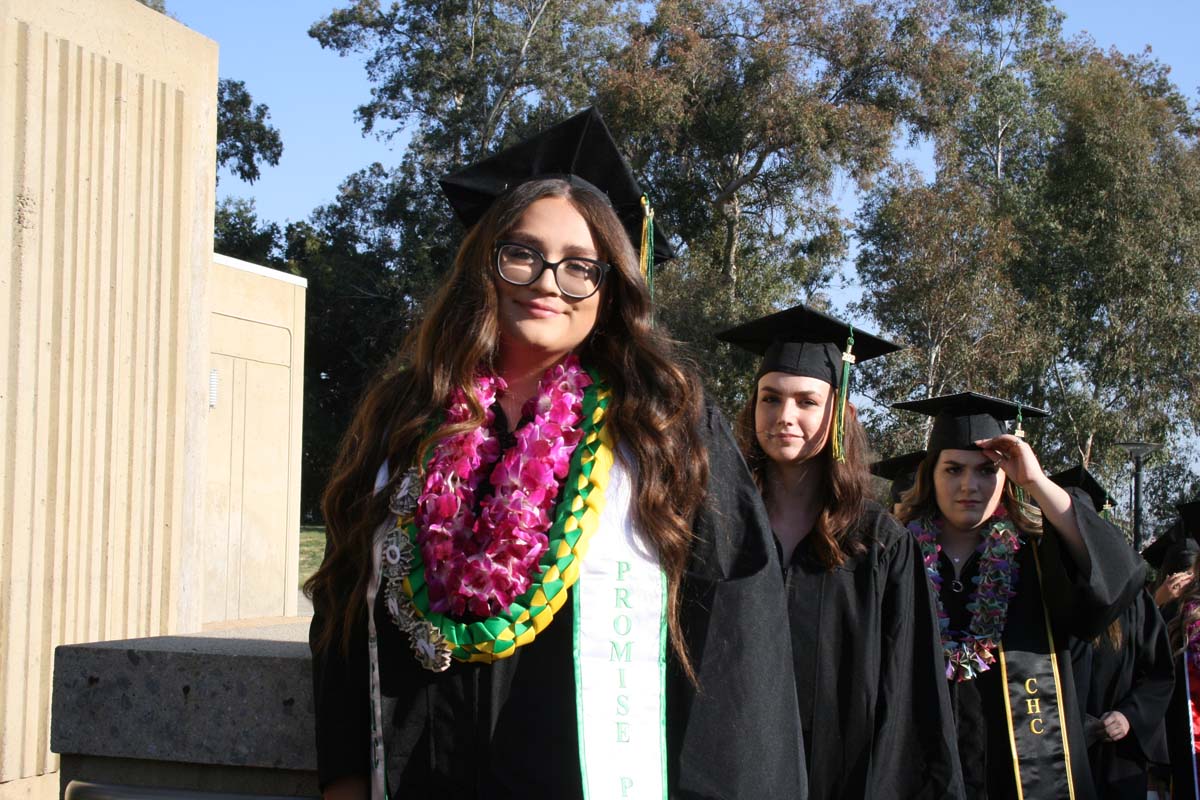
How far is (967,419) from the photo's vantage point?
457 centimetres

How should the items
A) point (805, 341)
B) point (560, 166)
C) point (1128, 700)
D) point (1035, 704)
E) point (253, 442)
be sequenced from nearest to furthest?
1. point (560, 166)
2. point (805, 341)
3. point (1035, 704)
4. point (1128, 700)
5. point (253, 442)

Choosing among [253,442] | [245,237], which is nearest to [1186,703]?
[253,442]

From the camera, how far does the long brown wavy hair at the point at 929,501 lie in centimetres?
442

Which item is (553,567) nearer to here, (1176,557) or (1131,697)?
(1131,697)

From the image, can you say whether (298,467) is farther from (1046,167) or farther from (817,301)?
(1046,167)

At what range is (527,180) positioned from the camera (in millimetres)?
2541

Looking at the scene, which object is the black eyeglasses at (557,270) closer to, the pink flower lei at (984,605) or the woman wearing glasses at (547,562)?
the woman wearing glasses at (547,562)

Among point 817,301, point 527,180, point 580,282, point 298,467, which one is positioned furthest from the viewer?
point 817,301

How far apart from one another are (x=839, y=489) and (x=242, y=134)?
3291cm

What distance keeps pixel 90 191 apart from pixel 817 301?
2024cm

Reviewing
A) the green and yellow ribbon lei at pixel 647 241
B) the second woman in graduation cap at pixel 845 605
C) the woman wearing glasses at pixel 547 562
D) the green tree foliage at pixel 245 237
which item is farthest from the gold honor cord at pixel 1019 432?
the green tree foliage at pixel 245 237

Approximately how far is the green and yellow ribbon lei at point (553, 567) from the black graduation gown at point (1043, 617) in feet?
7.22

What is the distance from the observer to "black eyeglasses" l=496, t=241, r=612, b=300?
2.29 metres

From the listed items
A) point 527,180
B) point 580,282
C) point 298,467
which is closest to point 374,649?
point 580,282
